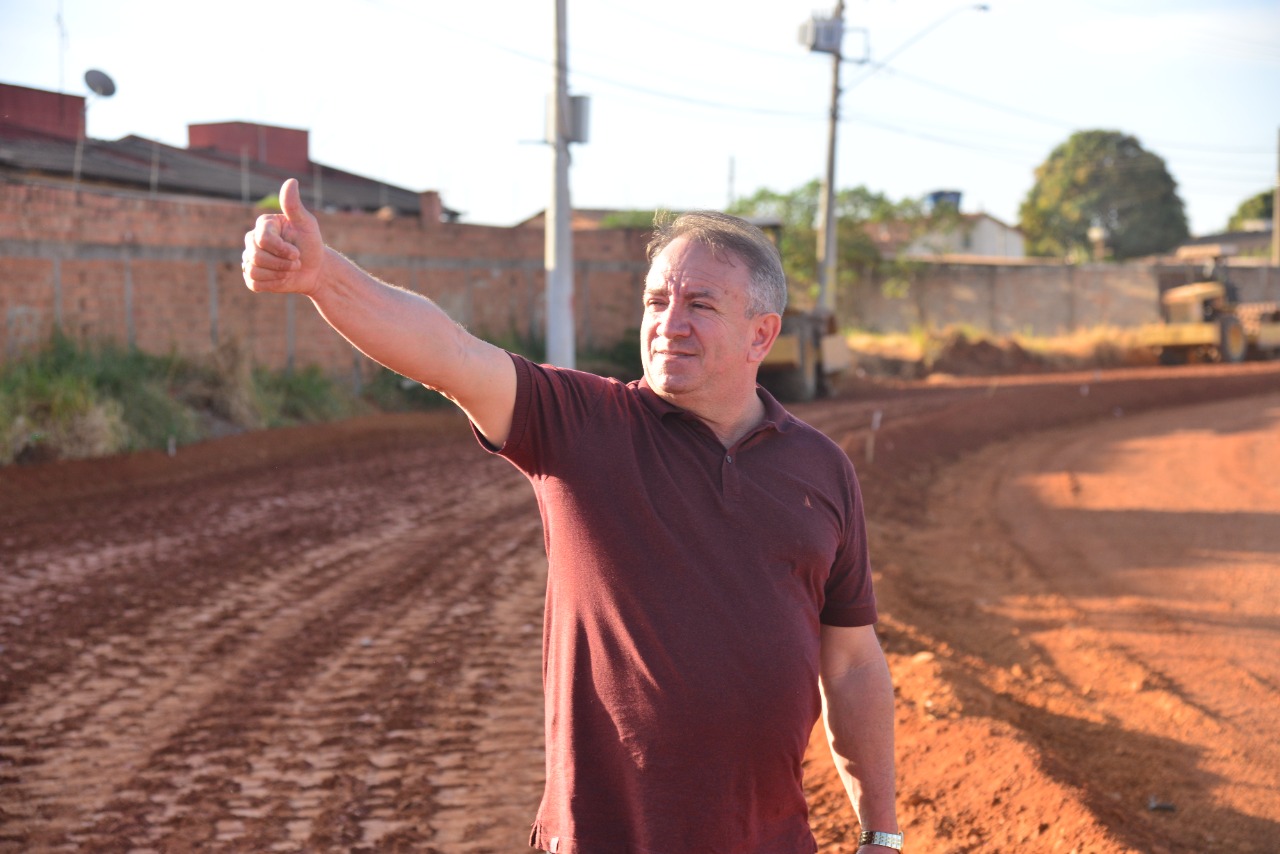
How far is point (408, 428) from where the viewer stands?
16.2m

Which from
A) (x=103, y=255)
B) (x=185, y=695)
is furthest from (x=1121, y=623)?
(x=103, y=255)

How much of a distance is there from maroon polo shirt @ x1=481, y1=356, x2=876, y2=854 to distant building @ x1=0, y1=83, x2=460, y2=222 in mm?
9745

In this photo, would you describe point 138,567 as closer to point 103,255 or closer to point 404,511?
point 404,511

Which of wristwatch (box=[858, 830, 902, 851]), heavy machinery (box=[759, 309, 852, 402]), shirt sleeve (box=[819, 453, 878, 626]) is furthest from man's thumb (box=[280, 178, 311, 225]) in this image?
heavy machinery (box=[759, 309, 852, 402])

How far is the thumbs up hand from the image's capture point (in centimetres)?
212

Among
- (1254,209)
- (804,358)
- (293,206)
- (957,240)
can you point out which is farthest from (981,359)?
(1254,209)

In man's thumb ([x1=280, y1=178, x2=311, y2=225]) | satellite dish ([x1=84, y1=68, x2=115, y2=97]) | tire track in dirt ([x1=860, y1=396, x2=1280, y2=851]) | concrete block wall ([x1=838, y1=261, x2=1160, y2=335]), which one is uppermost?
satellite dish ([x1=84, y1=68, x2=115, y2=97])

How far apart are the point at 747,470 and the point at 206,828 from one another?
280 cm

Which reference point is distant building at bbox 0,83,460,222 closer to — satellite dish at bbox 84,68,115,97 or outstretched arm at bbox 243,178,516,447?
satellite dish at bbox 84,68,115,97

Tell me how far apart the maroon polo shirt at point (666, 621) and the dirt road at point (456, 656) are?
6.72 feet

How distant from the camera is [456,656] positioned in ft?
21.1

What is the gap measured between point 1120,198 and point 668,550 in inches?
2636

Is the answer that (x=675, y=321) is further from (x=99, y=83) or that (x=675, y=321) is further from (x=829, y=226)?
(x=829, y=226)

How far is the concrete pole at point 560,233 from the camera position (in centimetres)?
1814
